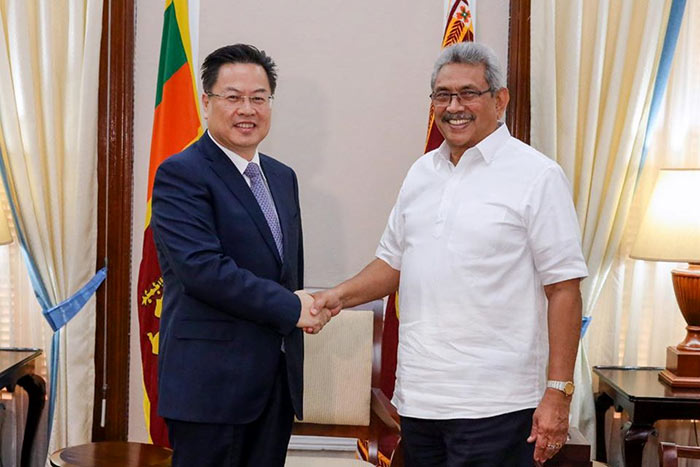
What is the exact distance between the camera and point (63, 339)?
3.67 m

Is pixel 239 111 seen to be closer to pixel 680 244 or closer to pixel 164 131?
pixel 164 131

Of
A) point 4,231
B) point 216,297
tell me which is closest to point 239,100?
point 216,297

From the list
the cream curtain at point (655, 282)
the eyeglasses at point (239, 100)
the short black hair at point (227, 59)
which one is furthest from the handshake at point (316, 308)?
the cream curtain at point (655, 282)

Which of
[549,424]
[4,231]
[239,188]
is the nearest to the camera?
[549,424]

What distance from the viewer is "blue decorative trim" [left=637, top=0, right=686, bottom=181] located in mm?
3617

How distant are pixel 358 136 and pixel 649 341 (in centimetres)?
152

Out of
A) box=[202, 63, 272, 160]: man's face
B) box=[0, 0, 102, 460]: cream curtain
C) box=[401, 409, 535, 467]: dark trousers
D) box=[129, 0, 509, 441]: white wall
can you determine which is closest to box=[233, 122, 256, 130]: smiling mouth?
box=[202, 63, 272, 160]: man's face

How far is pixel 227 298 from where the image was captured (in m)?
2.29

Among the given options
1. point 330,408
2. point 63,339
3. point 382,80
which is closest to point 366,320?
point 330,408

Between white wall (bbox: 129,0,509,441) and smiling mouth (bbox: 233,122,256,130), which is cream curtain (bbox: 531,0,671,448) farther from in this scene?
smiling mouth (bbox: 233,122,256,130)

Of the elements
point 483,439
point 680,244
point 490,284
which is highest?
point 680,244

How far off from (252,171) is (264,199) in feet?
0.29

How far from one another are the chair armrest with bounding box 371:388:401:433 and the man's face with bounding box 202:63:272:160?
997mm

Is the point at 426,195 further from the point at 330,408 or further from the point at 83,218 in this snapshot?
the point at 83,218
